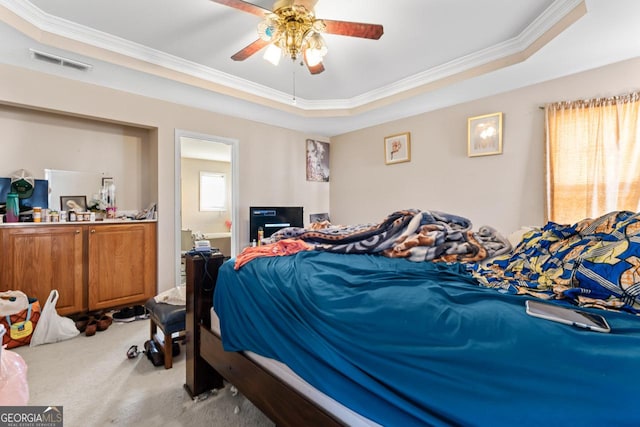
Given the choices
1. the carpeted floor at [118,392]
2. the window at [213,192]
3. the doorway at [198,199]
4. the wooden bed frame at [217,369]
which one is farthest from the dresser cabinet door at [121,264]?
the window at [213,192]

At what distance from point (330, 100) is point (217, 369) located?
3.50m

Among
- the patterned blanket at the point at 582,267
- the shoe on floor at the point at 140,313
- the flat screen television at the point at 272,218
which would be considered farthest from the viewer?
the flat screen television at the point at 272,218

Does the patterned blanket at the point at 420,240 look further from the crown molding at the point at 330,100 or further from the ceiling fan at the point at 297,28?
the crown molding at the point at 330,100

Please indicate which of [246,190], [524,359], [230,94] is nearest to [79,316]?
[246,190]

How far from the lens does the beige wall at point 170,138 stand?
271cm

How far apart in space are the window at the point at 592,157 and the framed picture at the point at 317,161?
122 inches

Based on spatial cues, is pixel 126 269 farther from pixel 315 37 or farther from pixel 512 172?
pixel 512 172

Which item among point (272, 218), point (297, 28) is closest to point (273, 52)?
point (297, 28)

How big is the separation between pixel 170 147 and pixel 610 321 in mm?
3840

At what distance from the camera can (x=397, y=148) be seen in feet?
13.6

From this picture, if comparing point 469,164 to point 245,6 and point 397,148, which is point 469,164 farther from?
point 245,6

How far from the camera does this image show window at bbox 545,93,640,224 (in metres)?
2.49

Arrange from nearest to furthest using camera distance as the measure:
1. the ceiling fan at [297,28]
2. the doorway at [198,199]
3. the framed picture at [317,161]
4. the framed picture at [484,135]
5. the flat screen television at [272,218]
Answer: the ceiling fan at [297,28] < the framed picture at [484,135] < the flat screen television at [272,218] < the framed picture at [317,161] < the doorway at [198,199]

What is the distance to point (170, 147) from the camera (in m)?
3.43
